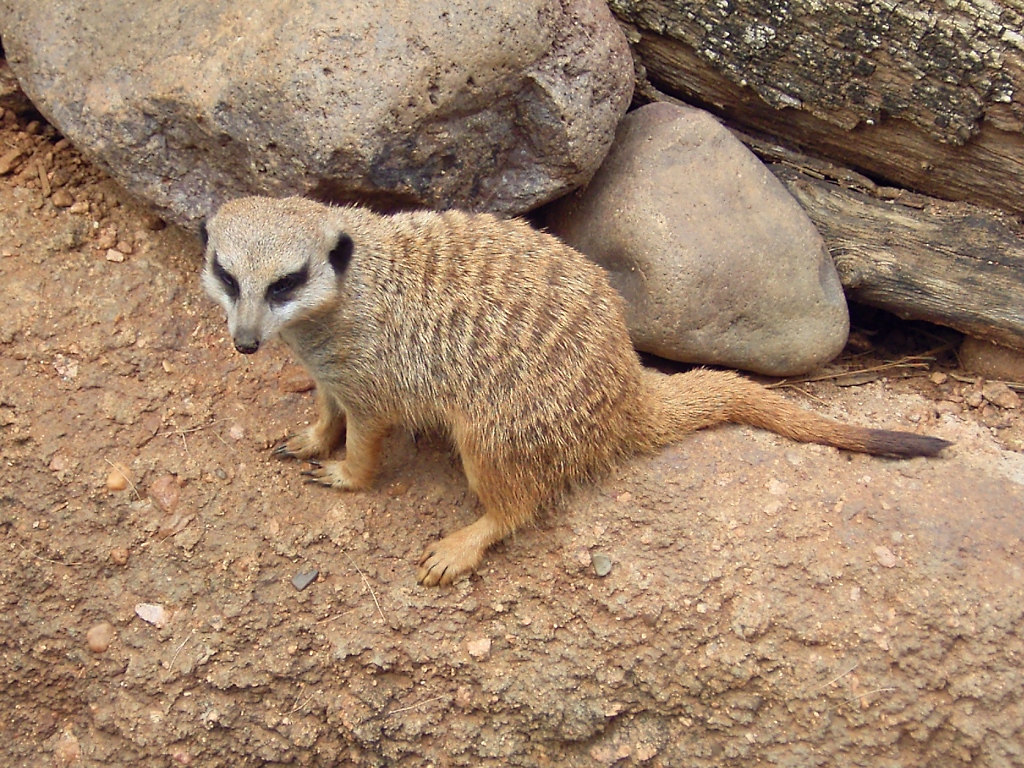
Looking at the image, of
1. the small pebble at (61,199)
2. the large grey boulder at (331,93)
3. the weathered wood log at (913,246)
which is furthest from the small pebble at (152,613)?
the weathered wood log at (913,246)

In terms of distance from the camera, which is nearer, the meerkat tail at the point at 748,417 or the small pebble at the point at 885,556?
the small pebble at the point at 885,556

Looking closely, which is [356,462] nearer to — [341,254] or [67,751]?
[341,254]

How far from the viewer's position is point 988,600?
2.13 metres

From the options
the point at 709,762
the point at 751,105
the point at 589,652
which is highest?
the point at 751,105

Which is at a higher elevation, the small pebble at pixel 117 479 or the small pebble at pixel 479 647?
the small pebble at pixel 117 479

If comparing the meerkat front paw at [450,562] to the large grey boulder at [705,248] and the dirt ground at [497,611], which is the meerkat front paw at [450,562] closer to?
the dirt ground at [497,611]

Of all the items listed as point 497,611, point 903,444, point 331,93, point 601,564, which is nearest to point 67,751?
point 497,611

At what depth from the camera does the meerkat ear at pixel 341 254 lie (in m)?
2.05

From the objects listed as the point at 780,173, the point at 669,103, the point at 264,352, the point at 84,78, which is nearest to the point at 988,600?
the point at 780,173

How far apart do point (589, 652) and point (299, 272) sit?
Answer: 1.15 metres

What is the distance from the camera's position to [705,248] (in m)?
Answer: 2.58

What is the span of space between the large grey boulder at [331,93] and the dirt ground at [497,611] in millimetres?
650

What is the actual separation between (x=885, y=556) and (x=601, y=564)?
2.29 ft

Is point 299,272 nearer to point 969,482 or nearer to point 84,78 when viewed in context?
point 84,78
